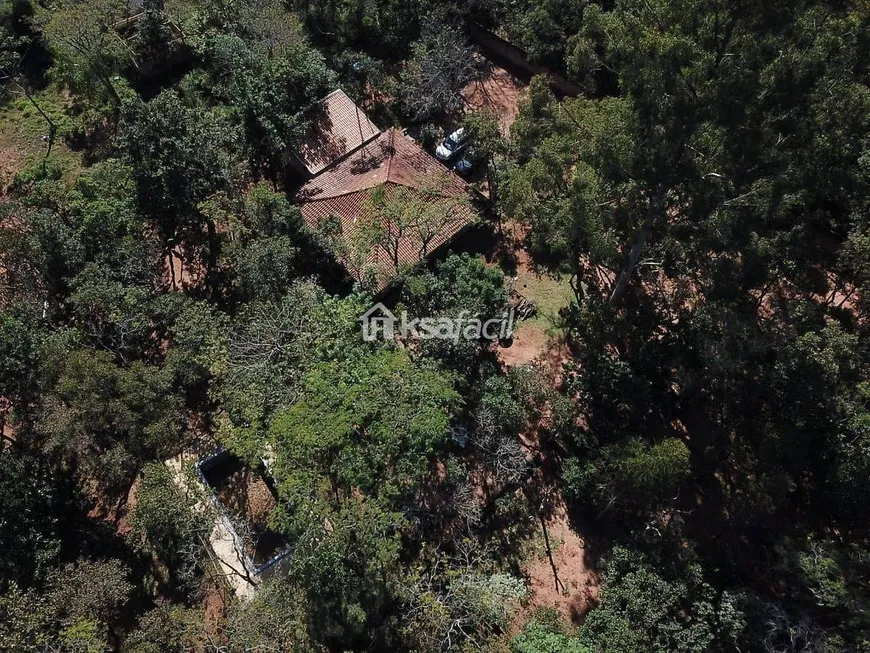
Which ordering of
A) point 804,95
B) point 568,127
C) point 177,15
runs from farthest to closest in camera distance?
1. point 177,15
2. point 568,127
3. point 804,95

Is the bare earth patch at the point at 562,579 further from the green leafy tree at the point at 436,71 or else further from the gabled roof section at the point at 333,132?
the green leafy tree at the point at 436,71

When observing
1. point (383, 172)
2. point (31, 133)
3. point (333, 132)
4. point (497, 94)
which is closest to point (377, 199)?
point (383, 172)

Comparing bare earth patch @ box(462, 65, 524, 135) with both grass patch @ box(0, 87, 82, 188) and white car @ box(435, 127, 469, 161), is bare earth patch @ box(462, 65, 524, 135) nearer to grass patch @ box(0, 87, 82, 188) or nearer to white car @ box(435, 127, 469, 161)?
white car @ box(435, 127, 469, 161)

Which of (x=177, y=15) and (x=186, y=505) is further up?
(x=177, y=15)

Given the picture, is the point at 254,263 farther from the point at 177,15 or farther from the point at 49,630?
the point at 177,15

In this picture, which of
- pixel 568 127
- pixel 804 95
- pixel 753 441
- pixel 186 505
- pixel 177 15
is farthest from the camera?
pixel 177 15

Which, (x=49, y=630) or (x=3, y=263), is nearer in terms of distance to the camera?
(x=49, y=630)

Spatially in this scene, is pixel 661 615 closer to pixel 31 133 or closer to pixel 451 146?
pixel 451 146

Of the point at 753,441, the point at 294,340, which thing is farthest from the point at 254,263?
the point at 753,441
